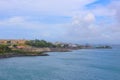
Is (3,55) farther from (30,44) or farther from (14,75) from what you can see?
(30,44)

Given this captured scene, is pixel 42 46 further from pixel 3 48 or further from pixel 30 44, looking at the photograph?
pixel 3 48

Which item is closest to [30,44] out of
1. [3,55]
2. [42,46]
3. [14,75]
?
[42,46]

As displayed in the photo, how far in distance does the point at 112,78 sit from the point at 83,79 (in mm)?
3844

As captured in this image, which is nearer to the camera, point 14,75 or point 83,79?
point 83,79

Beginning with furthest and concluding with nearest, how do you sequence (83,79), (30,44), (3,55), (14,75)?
(30,44), (3,55), (14,75), (83,79)

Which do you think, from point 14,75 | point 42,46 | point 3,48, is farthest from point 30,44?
point 14,75

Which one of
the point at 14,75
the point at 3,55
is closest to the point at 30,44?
the point at 3,55

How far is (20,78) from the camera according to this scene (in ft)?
106

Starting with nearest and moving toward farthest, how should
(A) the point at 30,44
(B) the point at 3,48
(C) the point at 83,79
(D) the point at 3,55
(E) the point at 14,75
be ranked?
(C) the point at 83,79
(E) the point at 14,75
(D) the point at 3,55
(B) the point at 3,48
(A) the point at 30,44

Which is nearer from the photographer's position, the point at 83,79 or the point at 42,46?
the point at 83,79

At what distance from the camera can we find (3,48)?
7825 cm

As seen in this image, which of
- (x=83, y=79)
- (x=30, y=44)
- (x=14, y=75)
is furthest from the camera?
(x=30, y=44)

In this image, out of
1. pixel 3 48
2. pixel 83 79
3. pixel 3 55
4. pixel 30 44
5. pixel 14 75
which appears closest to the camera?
pixel 83 79

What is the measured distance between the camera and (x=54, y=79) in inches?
1222
